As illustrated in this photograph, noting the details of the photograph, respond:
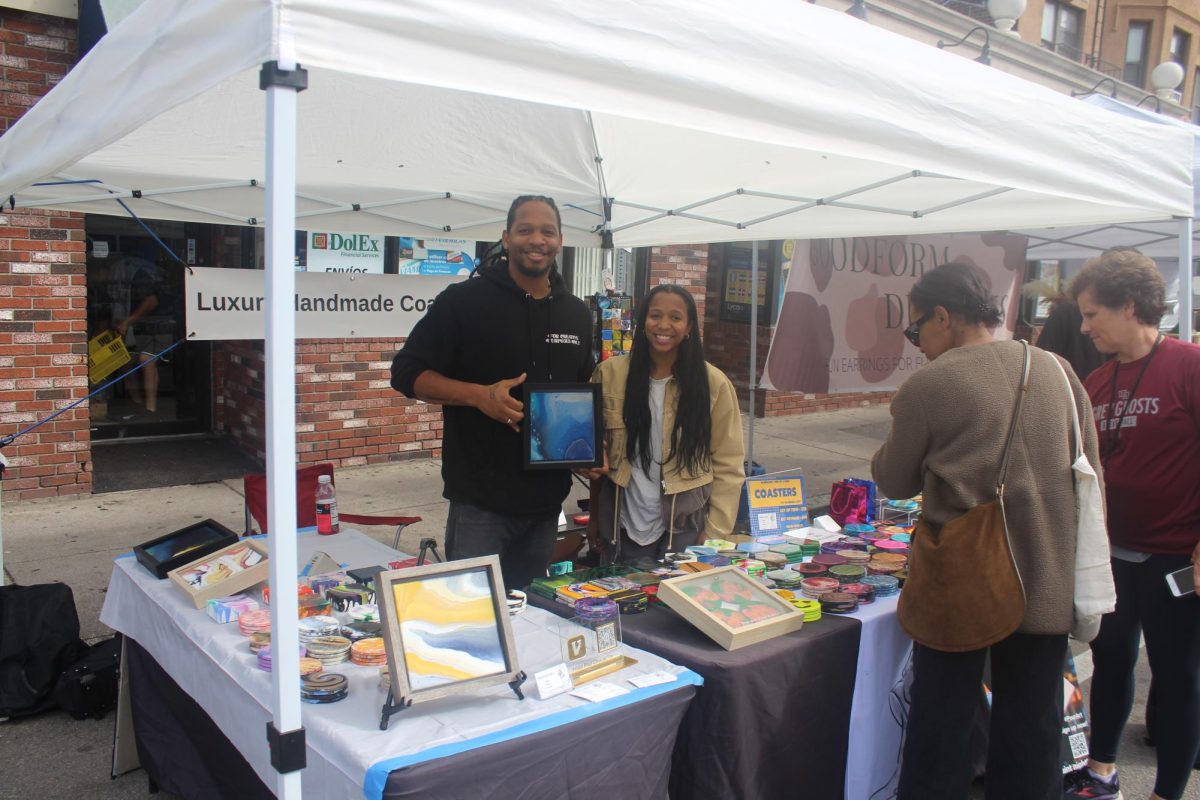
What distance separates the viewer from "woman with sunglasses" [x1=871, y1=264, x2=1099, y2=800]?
2145 millimetres

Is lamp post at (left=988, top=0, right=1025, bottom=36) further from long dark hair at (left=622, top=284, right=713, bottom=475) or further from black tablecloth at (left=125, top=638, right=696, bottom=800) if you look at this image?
black tablecloth at (left=125, top=638, right=696, bottom=800)

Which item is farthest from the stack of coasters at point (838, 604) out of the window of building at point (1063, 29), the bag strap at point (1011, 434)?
the window of building at point (1063, 29)

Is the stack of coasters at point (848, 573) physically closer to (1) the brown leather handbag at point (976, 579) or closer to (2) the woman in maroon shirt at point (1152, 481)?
(1) the brown leather handbag at point (976, 579)

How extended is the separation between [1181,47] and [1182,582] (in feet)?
73.0

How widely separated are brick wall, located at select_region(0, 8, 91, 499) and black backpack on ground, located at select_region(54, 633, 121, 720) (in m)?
2.63

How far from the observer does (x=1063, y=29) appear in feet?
52.4

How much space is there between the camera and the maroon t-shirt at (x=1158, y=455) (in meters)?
2.69

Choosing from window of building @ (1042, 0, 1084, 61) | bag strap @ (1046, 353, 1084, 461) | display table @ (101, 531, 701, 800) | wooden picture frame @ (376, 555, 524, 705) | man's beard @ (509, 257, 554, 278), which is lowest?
display table @ (101, 531, 701, 800)

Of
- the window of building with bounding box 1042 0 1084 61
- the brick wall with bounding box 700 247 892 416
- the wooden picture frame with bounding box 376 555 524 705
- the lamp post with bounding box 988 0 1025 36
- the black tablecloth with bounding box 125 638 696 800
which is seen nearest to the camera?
the black tablecloth with bounding box 125 638 696 800

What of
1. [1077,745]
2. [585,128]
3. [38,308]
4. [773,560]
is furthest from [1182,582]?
[38,308]

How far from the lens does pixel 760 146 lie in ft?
12.3

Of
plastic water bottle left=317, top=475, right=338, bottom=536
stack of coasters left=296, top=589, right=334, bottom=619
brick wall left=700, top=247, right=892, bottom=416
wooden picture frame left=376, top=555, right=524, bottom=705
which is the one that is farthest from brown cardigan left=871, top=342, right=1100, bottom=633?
brick wall left=700, top=247, right=892, bottom=416

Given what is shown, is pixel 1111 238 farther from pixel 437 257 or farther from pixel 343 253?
pixel 343 253

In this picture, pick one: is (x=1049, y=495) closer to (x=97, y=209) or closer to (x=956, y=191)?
(x=956, y=191)
